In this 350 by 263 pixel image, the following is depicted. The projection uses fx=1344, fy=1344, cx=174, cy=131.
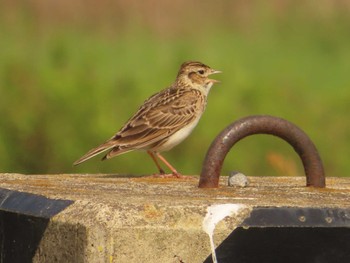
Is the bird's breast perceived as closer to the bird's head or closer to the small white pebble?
the bird's head

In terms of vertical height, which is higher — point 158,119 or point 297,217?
point 158,119

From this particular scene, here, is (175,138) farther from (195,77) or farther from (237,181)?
(237,181)

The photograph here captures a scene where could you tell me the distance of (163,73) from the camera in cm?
2050

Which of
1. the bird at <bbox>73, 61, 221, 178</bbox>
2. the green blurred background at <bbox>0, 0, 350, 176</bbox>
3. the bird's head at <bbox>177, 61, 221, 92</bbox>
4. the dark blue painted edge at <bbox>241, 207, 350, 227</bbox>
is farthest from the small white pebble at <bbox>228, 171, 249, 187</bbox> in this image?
the bird's head at <bbox>177, 61, 221, 92</bbox>

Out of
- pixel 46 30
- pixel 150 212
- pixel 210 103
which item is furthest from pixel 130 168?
pixel 150 212

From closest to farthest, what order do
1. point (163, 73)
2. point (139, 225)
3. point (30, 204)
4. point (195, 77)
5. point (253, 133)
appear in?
1. point (139, 225)
2. point (30, 204)
3. point (253, 133)
4. point (195, 77)
5. point (163, 73)

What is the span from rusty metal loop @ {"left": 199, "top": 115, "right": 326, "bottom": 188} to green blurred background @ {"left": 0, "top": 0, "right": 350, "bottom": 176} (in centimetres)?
541

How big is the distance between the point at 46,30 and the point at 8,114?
780 centimetres

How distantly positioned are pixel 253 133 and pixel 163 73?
14.9 m

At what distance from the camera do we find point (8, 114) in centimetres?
1517

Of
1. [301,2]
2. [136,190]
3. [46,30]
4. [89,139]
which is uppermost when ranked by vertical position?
[301,2]

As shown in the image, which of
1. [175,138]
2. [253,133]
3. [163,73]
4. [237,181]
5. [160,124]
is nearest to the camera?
[253,133]

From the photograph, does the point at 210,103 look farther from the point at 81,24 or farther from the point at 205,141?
the point at 81,24

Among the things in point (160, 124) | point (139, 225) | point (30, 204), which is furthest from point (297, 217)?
point (160, 124)
